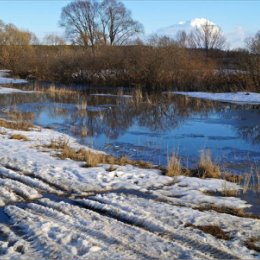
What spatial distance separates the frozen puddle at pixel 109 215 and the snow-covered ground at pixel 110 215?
12mm

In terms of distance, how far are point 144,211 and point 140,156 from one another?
5.57 metres

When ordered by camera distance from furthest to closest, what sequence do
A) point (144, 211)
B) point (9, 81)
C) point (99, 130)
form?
1. point (9, 81)
2. point (99, 130)
3. point (144, 211)

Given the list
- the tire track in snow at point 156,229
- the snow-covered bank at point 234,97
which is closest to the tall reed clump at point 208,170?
the tire track in snow at point 156,229

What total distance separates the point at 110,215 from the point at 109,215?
15mm

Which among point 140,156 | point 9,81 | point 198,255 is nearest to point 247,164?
point 140,156

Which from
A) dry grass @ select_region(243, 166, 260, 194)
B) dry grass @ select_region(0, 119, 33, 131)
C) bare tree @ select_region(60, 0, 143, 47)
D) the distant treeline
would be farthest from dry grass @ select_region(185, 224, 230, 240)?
bare tree @ select_region(60, 0, 143, 47)

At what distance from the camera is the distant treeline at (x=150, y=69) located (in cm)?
3259

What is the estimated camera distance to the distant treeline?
3259cm

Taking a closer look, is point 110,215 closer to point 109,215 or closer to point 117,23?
point 109,215

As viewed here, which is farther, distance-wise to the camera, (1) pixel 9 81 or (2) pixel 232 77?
(1) pixel 9 81

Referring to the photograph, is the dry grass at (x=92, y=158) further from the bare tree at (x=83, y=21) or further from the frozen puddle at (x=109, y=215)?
the bare tree at (x=83, y=21)

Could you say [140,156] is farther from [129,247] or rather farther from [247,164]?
[129,247]

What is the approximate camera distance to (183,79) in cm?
3494

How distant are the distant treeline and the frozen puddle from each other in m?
23.5
